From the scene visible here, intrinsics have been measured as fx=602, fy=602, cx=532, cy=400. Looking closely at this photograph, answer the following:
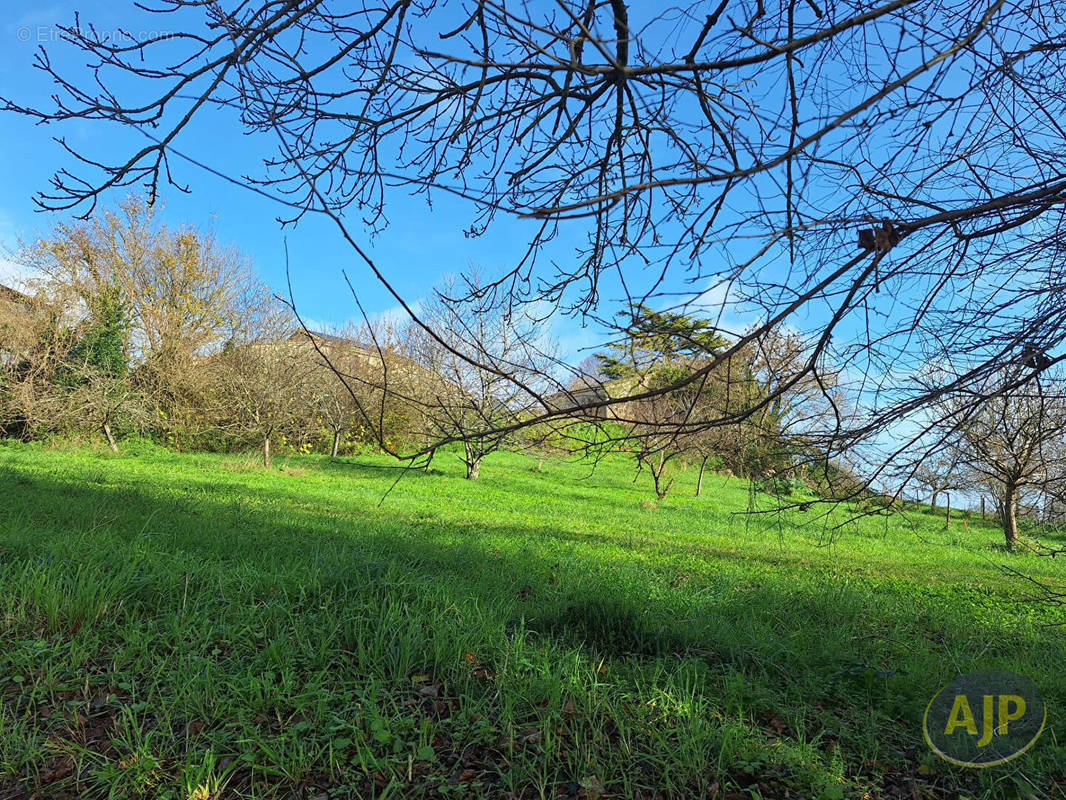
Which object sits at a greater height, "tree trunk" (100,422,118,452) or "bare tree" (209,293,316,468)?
"bare tree" (209,293,316,468)

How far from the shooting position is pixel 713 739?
2.53 meters

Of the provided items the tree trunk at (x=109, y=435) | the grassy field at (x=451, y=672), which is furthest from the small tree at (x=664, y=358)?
the tree trunk at (x=109, y=435)

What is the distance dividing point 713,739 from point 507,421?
1.65 meters

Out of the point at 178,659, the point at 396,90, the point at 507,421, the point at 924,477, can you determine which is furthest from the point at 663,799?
the point at 396,90
